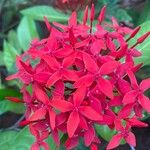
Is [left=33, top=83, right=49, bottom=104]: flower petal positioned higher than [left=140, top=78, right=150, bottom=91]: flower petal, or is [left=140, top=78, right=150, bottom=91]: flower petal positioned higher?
[left=33, top=83, right=49, bottom=104]: flower petal

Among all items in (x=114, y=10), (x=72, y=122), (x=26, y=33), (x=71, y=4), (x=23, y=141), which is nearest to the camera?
(x=72, y=122)

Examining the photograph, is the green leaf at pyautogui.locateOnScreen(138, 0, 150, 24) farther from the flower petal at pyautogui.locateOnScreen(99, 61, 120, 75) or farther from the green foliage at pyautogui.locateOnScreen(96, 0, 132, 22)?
the flower petal at pyautogui.locateOnScreen(99, 61, 120, 75)

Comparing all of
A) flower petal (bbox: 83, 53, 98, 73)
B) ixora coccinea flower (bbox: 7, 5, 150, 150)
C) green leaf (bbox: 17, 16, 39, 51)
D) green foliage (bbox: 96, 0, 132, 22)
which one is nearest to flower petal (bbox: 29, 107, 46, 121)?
ixora coccinea flower (bbox: 7, 5, 150, 150)

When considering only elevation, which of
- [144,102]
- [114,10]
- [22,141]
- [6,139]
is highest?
[144,102]

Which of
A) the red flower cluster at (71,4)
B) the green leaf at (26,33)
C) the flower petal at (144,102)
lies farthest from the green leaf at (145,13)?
the flower petal at (144,102)

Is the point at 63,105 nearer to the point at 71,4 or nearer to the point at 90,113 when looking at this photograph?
the point at 90,113

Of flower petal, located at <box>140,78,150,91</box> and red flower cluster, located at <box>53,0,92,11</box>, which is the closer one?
flower petal, located at <box>140,78,150,91</box>

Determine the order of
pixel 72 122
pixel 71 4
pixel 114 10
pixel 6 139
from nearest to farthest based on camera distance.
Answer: pixel 72 122 < pixel 6 139 < pixel 71 4 < pixel 114 10

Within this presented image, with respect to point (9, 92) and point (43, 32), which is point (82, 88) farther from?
point (43, 32)

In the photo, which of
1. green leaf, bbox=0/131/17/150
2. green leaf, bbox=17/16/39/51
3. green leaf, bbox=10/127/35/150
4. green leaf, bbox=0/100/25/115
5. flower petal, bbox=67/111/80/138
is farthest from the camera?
green leaf, bbox=17/16/39/51

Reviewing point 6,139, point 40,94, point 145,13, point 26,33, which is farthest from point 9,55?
point 40,94
